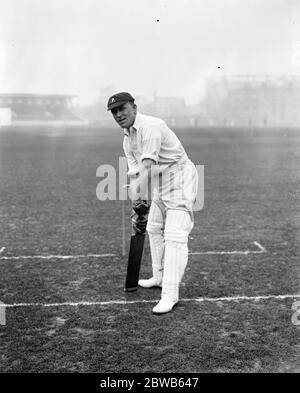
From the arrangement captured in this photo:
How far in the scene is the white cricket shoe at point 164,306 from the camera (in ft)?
15.3

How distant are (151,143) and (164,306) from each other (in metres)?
1.57

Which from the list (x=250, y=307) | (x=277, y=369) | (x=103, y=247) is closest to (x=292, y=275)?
(x=250, y=307)

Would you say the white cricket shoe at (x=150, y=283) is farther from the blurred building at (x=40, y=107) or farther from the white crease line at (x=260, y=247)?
the blurred building at (x=40, y=107)

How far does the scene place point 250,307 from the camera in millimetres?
4871

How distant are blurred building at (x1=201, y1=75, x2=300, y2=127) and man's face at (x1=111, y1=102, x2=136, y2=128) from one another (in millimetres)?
90970

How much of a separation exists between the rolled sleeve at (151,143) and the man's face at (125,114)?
20 cm

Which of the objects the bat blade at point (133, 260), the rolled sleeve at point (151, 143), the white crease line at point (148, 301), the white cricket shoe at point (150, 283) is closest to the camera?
the rolled sleeve at point (151, 143)

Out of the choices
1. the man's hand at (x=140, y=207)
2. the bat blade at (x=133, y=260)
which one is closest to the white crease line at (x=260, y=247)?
the bat blade at (x=133, y=260)

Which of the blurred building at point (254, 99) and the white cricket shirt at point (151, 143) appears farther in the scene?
the blurred building at point (254, 99)

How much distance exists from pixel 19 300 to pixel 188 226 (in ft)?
6.31

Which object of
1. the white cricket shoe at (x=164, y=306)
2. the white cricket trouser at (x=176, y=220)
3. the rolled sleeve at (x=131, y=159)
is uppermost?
the rolled sleeve at (x=131, y=159)

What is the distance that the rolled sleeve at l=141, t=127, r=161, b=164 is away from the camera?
447cm
